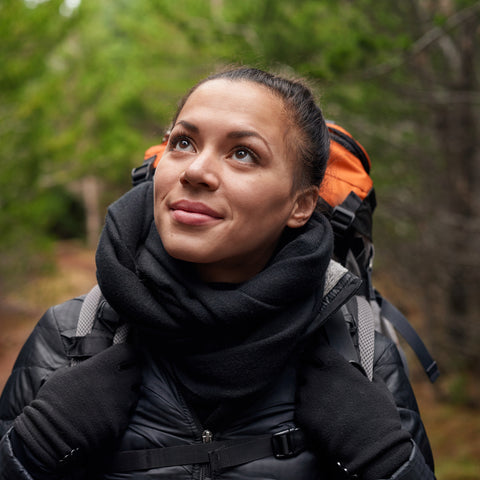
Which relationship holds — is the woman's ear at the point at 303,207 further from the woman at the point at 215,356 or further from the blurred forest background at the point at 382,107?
the blurred forest background at the point at 382,107

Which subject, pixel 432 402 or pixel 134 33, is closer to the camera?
pixel 432 402

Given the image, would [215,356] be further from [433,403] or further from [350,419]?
[433,403]

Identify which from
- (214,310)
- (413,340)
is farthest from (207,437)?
(413,340)

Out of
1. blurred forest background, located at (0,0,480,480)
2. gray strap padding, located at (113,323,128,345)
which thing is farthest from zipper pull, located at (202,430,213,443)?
blurred forest background, located at (0,0,480,480)

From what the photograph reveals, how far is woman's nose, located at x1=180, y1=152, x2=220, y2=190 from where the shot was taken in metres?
1.56

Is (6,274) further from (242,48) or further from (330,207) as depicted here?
(330,207)

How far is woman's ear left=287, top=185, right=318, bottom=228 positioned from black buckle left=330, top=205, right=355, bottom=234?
16cm

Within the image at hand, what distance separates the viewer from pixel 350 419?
4.91 feet

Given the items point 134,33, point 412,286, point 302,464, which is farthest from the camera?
point 134,33

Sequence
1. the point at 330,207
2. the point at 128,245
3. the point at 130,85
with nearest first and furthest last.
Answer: the point at 128,245 < the point at 330,207 < the point at 130,85


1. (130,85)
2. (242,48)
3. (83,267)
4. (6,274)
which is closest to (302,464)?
(242,48)

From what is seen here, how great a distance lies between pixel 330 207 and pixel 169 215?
30.0 inches

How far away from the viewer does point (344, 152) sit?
2.22 m

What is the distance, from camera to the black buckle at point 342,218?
2.02 meters
